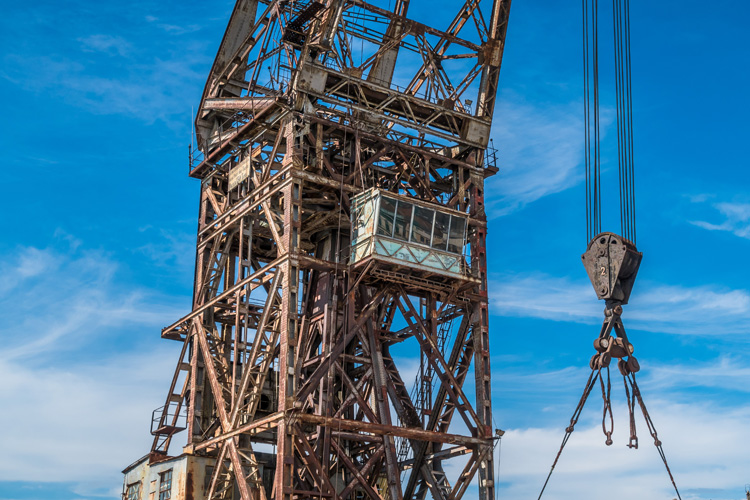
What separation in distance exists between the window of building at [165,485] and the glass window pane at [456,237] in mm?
15199

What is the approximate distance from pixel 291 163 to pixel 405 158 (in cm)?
561

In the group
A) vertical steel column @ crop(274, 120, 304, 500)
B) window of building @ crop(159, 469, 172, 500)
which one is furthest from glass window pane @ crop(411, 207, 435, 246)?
window of building @ crop(159, 469, 172, 500)

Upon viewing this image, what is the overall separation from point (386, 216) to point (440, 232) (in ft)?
8.62

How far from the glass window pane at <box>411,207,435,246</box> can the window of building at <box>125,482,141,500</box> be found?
56.5 ft

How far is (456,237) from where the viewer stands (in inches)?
1812

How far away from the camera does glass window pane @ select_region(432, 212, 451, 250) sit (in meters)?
45.3

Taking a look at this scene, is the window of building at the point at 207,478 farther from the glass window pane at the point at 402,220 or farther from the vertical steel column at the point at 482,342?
the glass window pane at the point at 402,220

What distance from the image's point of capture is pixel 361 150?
48.9 m

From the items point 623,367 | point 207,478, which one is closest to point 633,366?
point 623,367

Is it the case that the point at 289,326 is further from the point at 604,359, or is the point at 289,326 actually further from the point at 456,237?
the point at 604,359

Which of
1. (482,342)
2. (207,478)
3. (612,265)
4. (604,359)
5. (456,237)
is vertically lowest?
(207,478)

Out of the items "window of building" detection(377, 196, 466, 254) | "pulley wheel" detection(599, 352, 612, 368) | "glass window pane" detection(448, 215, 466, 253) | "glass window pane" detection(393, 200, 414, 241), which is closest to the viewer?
"pulley wheel" detection(599, 352, 612, 368)

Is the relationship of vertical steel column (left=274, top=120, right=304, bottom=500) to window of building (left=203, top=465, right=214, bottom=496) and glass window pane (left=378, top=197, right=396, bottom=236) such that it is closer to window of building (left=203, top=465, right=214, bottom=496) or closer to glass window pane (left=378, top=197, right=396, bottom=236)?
glass window pane (left=378, top=197, right=396, bottom=236)

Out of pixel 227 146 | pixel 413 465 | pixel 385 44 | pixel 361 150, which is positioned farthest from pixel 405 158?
pixel 413 465
